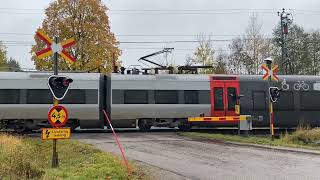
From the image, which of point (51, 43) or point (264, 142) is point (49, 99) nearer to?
point (264, 142)

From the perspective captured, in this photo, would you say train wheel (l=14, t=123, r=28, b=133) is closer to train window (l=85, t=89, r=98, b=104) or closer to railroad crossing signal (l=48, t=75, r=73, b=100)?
train window (l=85, t=89, r=98, b=104)

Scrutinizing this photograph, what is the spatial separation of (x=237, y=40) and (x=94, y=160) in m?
56.8

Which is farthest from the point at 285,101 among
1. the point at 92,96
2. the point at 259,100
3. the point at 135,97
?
the point at 92,96

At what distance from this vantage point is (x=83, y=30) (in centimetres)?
4303

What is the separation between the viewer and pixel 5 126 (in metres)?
28.0

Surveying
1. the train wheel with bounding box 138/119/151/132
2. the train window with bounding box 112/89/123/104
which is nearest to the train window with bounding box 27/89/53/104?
the train window with bounding box 112/89/123/104

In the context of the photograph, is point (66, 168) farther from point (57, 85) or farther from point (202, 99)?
point (202, 99)

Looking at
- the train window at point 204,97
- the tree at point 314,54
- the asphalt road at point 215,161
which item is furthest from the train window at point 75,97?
the tree at point 314,54

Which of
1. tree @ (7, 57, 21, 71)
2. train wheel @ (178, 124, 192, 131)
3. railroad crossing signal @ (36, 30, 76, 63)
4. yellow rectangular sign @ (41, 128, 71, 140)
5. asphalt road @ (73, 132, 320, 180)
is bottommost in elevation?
asphalt road @ (73, 132, 320, 180)

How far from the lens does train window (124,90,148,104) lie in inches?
1137

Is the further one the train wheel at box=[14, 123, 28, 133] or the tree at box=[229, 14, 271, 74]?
the tree at box=[229, 14, 271, 74]

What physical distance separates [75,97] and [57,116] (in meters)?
15.4

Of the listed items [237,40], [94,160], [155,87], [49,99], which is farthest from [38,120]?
[237,40]

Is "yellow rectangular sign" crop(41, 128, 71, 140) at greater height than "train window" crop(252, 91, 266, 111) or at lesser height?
lesser
